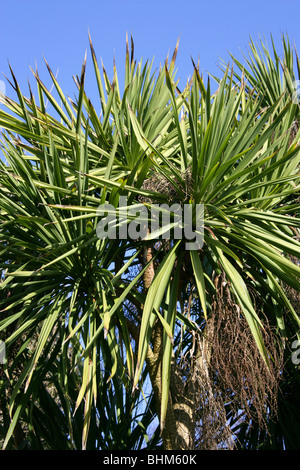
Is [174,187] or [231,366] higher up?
[174,187]

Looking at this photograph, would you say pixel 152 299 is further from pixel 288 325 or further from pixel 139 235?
pixel 288 325

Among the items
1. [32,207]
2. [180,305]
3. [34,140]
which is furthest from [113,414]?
[34,140]

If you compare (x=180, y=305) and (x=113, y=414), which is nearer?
(x=180, y=305)

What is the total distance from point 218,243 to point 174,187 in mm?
378

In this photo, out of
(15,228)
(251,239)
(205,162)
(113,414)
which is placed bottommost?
(113,414)

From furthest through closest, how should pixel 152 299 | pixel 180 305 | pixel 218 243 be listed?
1. pixel 180 305
2. pixel 218 243
3. pixel 152 299

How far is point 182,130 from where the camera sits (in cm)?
291

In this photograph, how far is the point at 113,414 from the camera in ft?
11.9

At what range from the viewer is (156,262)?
3525mm

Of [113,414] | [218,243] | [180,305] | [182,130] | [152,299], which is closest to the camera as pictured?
[152,299]

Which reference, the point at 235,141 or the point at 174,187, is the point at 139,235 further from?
the point at 235,141

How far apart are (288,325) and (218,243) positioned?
1001mm

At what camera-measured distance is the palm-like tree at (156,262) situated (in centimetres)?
262

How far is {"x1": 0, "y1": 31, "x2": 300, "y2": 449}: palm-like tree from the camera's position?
2623mm
